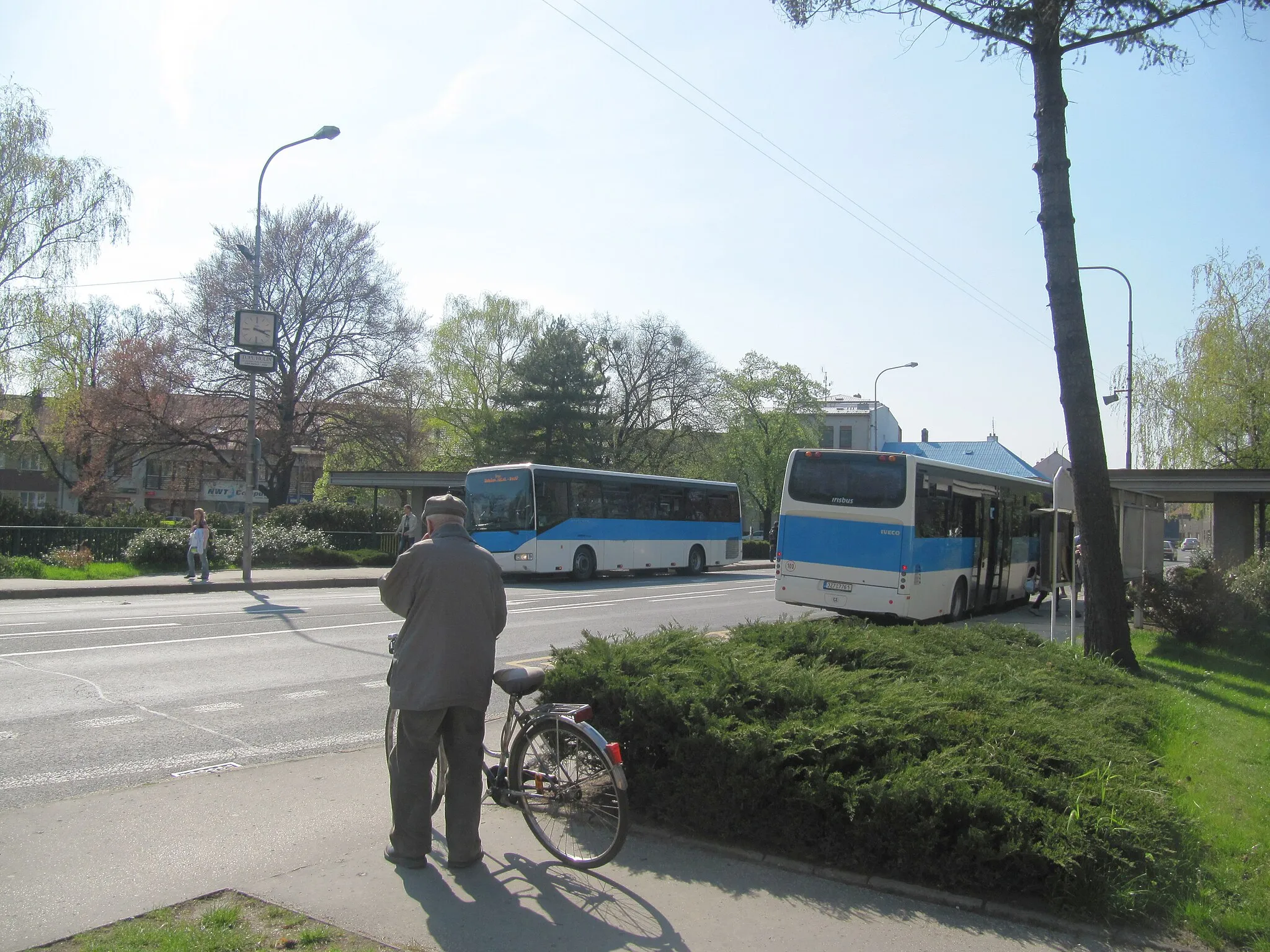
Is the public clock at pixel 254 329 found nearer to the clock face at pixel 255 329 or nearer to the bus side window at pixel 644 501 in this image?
the clock face at pixel 255 329

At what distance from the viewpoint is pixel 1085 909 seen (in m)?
4.17

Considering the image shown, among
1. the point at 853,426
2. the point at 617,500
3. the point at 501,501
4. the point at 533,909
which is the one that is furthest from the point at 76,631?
the point at 853,426

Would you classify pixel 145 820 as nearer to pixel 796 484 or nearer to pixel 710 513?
pixel 796 484

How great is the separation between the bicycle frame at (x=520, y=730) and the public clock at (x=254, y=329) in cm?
1821

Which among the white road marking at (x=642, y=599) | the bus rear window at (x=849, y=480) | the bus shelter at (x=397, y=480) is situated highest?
the bus shelter at (x=397, y=480)

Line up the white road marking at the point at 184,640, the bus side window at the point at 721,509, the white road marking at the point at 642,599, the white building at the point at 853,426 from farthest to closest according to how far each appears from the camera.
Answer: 1. the white building at the point at 853,426
2. the bus side window at the point at 721,509
3. the white road marking at the point at 642,599
4. the white road marking at the point at 184,640

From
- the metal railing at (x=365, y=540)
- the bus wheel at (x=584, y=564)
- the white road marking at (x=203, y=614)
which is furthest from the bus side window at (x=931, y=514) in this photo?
the metal railing at (x=365, y=540)

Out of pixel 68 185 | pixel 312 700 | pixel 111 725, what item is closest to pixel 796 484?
pixel 312 700

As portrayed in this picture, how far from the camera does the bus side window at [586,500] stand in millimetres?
27516

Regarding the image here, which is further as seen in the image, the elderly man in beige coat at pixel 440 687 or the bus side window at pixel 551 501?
the bus side window at pixel 551 501

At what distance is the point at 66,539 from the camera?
78.8 ft

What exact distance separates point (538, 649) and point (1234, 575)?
1097 cm

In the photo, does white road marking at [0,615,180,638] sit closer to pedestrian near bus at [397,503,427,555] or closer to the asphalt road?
the asphalt road

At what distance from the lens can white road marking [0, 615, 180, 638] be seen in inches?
484
